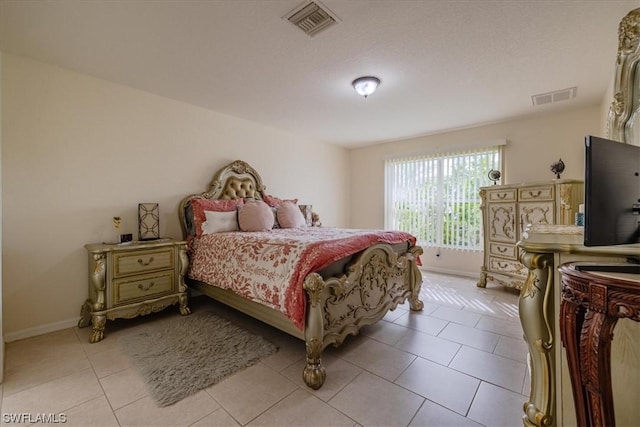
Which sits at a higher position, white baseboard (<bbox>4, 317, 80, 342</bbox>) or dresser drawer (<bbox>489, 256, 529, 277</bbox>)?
dresser drawer (<bbox>489, 256, 529, 277</bbox>)

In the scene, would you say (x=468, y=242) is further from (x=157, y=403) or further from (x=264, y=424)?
(x=157, y=403)

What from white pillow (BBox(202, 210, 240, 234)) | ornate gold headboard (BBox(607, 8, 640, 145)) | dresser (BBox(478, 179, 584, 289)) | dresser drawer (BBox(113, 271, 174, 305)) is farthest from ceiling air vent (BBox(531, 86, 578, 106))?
dresser drawer (BBox(113, 271, 174, 305))

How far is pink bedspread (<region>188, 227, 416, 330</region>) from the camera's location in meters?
1.79

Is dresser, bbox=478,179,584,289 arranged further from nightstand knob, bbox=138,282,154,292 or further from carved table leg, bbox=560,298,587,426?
nightstand knob, bbox=138,282,154,292

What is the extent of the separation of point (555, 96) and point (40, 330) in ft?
19.0

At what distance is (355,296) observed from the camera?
208 cm

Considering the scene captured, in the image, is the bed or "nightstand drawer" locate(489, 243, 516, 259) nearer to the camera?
the bed

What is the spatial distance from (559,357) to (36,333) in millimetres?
3735

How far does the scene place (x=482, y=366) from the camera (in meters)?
1.84

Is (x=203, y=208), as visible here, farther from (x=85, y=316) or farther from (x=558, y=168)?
(x=558, y=168)

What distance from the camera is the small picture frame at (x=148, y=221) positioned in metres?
2.81

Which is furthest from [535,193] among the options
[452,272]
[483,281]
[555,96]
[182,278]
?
[182,278]

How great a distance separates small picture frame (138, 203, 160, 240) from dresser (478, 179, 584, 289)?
13.4 ft

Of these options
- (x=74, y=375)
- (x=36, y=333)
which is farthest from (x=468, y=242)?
(x=36, y=333)
